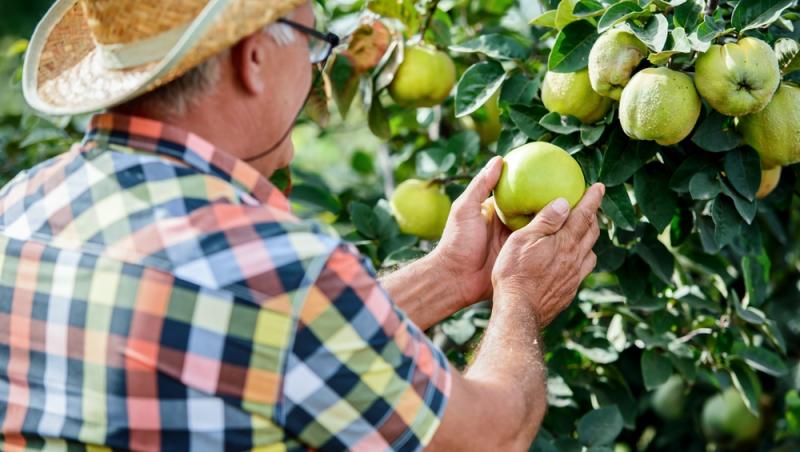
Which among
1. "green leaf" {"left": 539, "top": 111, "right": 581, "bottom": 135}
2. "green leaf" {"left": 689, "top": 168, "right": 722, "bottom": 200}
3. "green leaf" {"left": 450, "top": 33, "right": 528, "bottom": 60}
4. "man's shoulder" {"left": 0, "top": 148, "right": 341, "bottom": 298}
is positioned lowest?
"green leaf" {"left": 689, "top": 168, "right": 722, "bottom": 200}

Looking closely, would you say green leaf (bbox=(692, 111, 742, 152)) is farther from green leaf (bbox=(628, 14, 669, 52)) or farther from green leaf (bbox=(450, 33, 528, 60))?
green leaf (bbox=(450, 33, 528, 60))

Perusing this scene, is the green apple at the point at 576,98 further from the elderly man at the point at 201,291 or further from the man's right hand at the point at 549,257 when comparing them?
the elderly man at the point at 201,291

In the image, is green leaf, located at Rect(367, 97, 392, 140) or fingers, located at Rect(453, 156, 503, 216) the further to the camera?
green leaf, located at Rect(367, 97, 392, 140)

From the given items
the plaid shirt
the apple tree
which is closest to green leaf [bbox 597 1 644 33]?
the apple tree

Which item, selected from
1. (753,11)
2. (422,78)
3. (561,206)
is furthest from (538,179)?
(422,78)

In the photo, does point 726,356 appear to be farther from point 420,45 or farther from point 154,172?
point 154,172

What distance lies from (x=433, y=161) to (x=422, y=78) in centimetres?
20

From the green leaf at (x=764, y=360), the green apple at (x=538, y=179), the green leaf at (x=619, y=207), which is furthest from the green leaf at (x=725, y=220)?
the green leaf at (x=764, y=360)

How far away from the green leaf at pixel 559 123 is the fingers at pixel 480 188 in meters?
0.11

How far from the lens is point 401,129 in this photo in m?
2.49

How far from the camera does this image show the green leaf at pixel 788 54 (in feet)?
5.00

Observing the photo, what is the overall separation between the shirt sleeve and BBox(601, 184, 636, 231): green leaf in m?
0.63

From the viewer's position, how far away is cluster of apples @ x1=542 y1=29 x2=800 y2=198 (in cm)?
143

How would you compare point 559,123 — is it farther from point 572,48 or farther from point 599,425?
point 599,425
